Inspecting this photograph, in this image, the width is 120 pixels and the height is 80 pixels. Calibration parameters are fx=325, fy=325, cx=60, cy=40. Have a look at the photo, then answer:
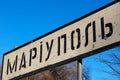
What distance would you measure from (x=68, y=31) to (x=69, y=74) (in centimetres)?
3197

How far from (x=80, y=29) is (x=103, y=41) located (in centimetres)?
48

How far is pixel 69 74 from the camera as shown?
35.9 meters

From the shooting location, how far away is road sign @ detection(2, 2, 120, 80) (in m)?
3.58

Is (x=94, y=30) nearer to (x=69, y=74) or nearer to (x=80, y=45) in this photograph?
(x=80, y=45)

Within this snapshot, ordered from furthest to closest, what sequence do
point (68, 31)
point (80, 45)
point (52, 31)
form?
point (52, 31) < point (68, 31) < point (80, 45)

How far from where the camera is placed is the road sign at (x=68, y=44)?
358 centimetres

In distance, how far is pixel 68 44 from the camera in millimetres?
4109

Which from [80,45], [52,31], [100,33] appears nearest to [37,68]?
[52,31]

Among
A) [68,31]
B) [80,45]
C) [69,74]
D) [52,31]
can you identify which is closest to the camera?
[80,45]

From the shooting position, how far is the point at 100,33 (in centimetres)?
365

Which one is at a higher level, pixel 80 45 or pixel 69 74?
pixel 69 74

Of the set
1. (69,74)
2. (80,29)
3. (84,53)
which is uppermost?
(69,74)

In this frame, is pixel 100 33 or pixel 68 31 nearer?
Result: pixel 100 33

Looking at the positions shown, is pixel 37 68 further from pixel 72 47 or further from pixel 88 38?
pixel 88 38
